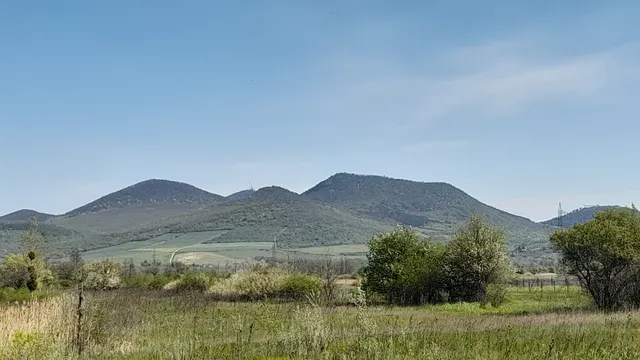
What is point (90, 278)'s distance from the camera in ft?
161

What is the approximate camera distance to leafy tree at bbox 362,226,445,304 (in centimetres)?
3622

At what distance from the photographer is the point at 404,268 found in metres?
36.8

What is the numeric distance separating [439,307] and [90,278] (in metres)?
29.2

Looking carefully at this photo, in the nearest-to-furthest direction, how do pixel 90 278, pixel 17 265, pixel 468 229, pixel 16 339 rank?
pixel 16 339
pixel 468 229
pixel 17 265
pixel 90 278

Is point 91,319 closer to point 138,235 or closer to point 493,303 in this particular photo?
point 493,303

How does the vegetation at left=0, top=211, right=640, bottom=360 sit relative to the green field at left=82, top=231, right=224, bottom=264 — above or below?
below

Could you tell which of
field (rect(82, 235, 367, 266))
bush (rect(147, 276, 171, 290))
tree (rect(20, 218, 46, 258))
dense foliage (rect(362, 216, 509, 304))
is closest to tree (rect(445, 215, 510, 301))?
dense foliage (rect(362, 216, 509, 304))

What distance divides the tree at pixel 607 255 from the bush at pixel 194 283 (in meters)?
29.6

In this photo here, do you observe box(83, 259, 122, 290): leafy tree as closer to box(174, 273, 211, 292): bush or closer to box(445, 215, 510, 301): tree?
box(174, 273, 211, 292): bush

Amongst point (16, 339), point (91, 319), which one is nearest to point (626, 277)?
point (91, 319)

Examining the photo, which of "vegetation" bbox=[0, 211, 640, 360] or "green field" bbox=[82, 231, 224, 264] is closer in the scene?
"vegetation" bbox=[0, 211, 640, 360]

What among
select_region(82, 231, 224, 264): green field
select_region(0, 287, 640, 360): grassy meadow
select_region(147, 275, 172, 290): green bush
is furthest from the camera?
select_region(82, 231, 224, 264): green field

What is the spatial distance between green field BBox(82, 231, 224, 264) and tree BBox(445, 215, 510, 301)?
10646 centimetres

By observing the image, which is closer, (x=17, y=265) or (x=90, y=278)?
(x=17, y=265)
